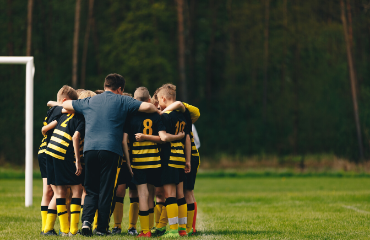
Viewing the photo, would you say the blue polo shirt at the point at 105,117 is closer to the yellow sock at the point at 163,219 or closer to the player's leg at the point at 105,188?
the player's leg at the point at 105,188

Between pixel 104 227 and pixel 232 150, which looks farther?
pixel 232 150

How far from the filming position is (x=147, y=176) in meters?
5.98

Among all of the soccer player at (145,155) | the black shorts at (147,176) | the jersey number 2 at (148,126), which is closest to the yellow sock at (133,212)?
the soccer player at (145,155)

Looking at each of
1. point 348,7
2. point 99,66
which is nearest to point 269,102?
point 348,7

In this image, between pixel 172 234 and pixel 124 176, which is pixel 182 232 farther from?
pixel 124 176

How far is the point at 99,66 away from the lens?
3716cm

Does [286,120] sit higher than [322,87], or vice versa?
[322,87]

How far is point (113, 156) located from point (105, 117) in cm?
49

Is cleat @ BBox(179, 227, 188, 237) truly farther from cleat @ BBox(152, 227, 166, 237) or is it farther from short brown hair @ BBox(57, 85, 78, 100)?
short brown hair @ BBox(57, 85, 78, 100)

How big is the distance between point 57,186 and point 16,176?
59.4 feet

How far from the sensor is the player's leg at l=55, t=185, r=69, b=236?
5922 millimetres

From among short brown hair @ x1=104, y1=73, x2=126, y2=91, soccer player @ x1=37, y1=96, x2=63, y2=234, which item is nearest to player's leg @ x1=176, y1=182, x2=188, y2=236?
short brown hair @ x1=104, y1=73, x2=126, y2=91

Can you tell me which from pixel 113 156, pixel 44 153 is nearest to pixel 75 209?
pixel 113 156

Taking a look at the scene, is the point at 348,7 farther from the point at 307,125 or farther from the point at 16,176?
the point at 16,176
